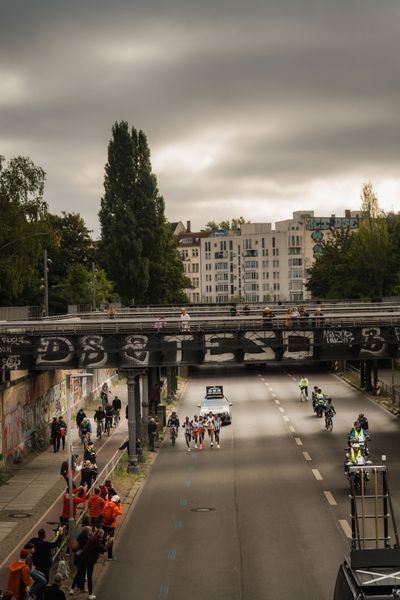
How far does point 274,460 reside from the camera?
44.6 m

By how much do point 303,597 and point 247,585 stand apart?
6.33 ft

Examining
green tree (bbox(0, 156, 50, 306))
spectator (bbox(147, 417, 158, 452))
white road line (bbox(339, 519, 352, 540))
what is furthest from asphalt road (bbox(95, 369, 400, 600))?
green tree (bbox(0, 156, 50, 306))

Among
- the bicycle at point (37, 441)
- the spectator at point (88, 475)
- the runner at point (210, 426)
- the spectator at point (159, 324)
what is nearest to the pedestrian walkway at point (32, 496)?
the bicycle at point (37, 441)

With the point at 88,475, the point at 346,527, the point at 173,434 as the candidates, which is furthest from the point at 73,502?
the point at 173,434

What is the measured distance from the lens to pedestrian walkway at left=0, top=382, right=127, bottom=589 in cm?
3025

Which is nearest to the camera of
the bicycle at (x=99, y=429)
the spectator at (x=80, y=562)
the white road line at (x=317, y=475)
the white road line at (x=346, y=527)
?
the spectator at (x=80, y=562)

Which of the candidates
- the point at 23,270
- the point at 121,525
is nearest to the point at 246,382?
the point at 23,270

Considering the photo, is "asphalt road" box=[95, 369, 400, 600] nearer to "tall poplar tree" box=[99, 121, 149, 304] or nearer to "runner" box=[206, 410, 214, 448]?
"runner" box=[206, 410, 214, 448]

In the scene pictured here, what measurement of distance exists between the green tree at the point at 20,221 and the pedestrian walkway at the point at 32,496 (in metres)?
14.4

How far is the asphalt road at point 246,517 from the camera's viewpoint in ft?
78.8

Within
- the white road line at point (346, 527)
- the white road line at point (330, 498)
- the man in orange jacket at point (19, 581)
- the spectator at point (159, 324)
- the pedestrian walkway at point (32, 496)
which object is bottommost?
the pedestrian walkway at point (32, 496)

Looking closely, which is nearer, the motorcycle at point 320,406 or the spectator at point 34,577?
the spectator at point 34,577

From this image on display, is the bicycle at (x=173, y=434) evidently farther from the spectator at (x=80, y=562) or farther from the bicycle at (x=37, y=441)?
the spectator at (x=80, y=562)

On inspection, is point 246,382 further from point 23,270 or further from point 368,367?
point 23,270
